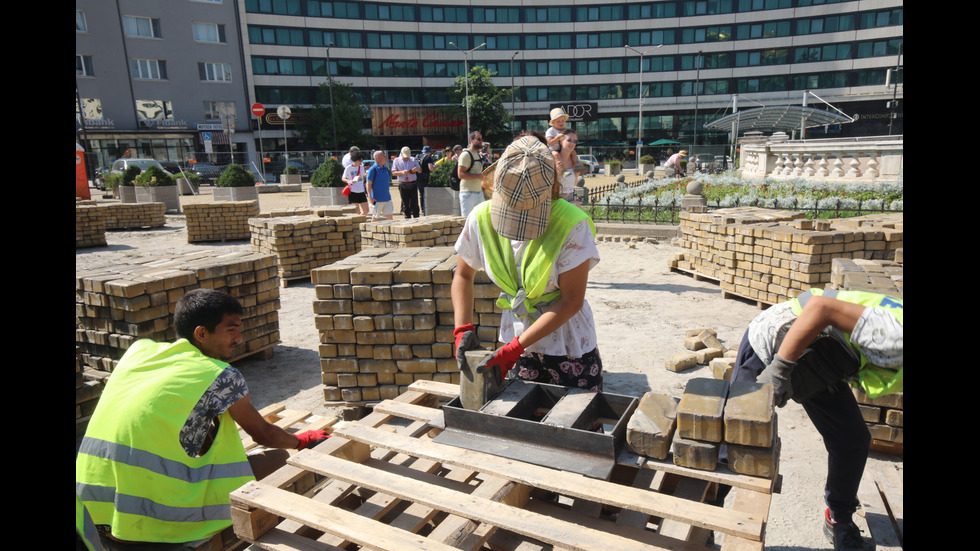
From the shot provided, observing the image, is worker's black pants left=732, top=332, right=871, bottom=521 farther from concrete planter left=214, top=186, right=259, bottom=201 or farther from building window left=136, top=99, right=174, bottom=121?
building window left=136, top=99, right=174, bottom=121

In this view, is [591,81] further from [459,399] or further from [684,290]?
[459,399]

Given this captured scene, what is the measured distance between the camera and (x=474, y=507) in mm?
1935

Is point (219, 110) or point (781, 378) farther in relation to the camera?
point (219, 110)

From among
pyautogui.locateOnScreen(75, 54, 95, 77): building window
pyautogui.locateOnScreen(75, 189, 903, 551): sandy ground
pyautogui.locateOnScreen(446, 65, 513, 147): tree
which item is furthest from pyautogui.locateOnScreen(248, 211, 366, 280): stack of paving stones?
pyautogui.locateOnScreen(446, 65, 513, 147): tree

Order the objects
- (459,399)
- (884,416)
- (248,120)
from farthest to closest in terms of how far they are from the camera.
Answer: (248,120), (884,416), (459,399)

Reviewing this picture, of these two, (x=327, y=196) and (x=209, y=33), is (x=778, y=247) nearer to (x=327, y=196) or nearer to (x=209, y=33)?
(x=327, y=196)

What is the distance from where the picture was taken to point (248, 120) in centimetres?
5125

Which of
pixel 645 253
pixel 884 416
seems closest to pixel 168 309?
pixel 884 416

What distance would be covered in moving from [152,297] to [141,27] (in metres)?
48.6

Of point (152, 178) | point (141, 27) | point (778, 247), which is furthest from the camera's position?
point (141, 27)

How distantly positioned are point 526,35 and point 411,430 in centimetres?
6667

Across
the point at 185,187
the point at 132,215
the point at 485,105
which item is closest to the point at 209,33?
the point at 485,105
